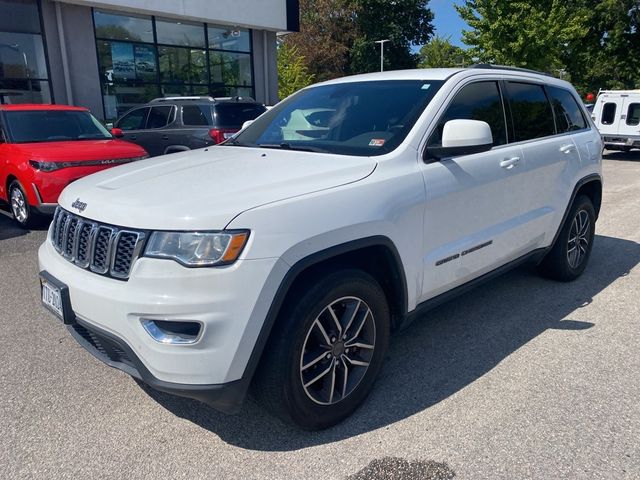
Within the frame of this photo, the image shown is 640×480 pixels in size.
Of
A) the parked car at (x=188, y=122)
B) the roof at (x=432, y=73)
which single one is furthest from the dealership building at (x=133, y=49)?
the roof at (x=432, y=73)

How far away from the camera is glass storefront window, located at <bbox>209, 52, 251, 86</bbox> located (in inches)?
664

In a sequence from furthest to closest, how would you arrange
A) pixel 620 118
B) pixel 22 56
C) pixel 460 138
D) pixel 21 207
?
pixel 620 118 < pixel 22 56 < pixel 21 207 < pixel 460 138

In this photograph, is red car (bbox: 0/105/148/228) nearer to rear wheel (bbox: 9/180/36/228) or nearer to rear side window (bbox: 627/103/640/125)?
rear wheel (bbox: 9/180/36/228)

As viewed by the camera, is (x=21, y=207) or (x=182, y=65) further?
(x=182, y=65)

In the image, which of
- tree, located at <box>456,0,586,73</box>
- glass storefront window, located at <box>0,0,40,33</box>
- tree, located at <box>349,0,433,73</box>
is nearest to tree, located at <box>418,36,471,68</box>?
tree, located at <box>349,0,433,73</box>

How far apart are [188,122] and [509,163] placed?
22.9 ft

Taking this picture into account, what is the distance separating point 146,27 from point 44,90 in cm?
349

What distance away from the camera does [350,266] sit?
2.68 meters

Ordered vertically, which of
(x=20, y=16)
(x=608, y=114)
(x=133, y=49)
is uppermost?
(x=20, y=16)

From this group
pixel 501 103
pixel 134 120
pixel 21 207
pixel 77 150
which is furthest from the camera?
pixel 134 120

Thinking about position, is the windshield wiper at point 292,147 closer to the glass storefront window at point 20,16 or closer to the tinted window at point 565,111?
the tinted window at point 565,111

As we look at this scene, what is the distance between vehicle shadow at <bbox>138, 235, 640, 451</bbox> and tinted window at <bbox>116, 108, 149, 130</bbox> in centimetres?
790

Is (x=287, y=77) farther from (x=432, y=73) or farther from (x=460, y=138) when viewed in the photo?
(x=460, y=138)

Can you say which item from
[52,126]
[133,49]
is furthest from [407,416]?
[133,49]
